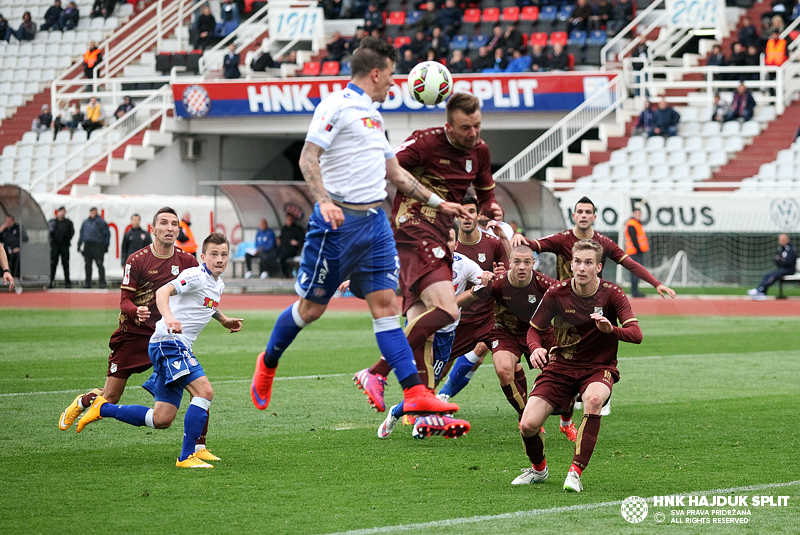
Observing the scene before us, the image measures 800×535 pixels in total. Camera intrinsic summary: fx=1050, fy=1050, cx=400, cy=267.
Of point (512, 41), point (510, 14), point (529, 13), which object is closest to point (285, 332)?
point (512, 41)

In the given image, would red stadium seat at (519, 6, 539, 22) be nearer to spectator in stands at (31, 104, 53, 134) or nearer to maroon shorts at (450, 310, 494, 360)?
spectator in stands at (31, 104, 53, 134)

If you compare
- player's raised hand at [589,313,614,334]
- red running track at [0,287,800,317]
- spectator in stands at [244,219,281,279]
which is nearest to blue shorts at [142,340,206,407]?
player's raised hand at [589,313,614,334]

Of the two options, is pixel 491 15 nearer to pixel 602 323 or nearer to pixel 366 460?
pixel 366 460

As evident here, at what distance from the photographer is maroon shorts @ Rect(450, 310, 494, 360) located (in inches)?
374

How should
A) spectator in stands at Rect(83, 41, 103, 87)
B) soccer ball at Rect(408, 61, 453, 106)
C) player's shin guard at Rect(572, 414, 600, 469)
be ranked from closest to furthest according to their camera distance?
player's shin guard at Rect(572, 414, 600, 469), soccer ball at Rect(408, 61, 453, 106), spectator in stands at Rect(83, 41, 103, 87)

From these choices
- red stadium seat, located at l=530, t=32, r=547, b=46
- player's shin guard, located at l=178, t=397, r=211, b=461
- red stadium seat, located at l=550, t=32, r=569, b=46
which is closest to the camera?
player's shin guard, located at l=178, t=397, r=211, b=461

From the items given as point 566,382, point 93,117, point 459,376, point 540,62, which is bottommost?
point 93,117

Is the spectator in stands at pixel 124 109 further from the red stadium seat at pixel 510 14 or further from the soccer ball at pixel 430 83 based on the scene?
the soccer ball at pixel 430 83

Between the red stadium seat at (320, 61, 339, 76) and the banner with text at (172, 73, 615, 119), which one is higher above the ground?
the red stadium seat at (320, 61, 339, 76)

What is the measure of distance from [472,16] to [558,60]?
4983 mm

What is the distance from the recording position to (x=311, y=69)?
113 feet

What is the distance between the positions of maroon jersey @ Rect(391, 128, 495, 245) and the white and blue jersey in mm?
768

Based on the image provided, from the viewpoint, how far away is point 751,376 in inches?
491

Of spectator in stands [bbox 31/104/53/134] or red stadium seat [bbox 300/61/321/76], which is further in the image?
spectator in stands [bbox 31/104/53/134]
